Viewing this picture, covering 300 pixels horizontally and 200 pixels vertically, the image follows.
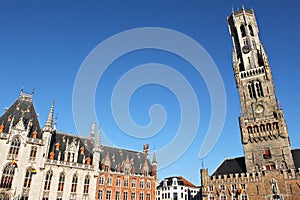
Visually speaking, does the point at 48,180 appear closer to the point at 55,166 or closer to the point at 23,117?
the point at 55,166

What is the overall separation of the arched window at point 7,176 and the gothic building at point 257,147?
1670 inches

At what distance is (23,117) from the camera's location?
47.2 meters

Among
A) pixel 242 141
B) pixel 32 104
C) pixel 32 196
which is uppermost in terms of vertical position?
pixel 32 104

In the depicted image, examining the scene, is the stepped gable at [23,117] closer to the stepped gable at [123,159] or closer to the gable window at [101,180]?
the gable window at [101,180]

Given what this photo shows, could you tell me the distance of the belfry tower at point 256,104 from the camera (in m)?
53.6

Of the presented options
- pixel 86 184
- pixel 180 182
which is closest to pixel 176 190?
pixel 180 182

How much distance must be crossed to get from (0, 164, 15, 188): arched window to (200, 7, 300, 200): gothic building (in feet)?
139

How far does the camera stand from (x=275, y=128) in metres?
55.0

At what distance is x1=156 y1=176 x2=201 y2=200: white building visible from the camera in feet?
258

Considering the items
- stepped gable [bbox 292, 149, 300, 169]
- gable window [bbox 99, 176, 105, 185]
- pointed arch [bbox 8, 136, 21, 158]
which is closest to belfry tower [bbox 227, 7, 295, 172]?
stepped gable [bbox 292, 149, 300, 169]

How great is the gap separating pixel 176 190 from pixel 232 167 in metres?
25.9

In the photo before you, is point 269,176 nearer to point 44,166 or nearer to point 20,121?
point 44,166

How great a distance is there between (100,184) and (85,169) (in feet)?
16.8

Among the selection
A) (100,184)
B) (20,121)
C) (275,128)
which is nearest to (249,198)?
(275,128)
